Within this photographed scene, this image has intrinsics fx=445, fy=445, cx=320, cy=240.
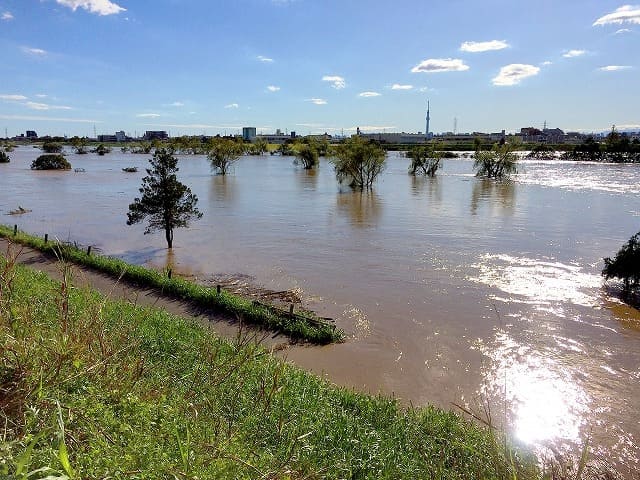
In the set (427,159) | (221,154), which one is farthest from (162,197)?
(427,159)

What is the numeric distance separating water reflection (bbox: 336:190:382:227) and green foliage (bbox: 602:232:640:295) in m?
14.9

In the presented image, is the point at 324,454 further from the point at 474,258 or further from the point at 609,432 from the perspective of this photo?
the point at 474,258

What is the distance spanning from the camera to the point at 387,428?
24.6ft

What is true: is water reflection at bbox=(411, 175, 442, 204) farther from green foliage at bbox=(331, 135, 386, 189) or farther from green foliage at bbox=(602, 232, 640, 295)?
green foliage at bbox=(602, 232, 640, 295)

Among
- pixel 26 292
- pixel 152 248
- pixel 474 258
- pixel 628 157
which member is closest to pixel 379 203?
pixel 474 258

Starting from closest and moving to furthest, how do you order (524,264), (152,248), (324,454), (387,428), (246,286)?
1. (324,454)
2. (387,428)
3. (246,286)
4. (524,264)
5. (152,248)

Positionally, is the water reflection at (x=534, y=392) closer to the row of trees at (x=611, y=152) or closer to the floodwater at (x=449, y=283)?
the floodwater at (x=449, y=283)

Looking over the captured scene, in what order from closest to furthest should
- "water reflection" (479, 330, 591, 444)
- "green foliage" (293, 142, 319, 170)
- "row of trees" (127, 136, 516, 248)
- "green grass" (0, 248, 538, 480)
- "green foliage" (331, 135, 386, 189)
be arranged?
"green grass" (0, 248, 538, 480), "water reflection" (479, 330, 591, 444), "row of trees" (127, 136, 516, 248), "green foliage" (331, 135, 386, 189), "green foliage" (293, 142, 319, 170)

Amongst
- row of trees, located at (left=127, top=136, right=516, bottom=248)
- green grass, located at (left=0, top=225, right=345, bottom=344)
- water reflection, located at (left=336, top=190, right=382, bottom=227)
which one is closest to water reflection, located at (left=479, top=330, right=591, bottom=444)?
green grass, located at (left=0, top=225, right=345, bottom=344)

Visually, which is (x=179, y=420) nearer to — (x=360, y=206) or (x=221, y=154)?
(x=360, y=206)

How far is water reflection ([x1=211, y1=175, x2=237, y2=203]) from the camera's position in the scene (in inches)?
1667

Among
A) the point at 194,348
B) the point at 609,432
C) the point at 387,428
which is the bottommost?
the point at 609,432

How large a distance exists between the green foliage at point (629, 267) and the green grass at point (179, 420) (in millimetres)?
11780

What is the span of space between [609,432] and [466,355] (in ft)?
12.0
